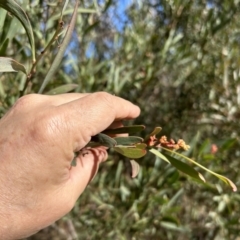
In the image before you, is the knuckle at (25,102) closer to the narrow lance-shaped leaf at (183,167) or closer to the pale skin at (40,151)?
the pale skin at (40,151)

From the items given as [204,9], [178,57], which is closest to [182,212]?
[178,57]

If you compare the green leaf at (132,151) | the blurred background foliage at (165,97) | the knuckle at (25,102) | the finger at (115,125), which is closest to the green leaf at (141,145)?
the green leaf at (132,151)

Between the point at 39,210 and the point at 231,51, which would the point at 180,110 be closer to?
the point at 231,51

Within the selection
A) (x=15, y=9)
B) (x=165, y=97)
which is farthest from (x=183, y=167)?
(x=165, y=97)

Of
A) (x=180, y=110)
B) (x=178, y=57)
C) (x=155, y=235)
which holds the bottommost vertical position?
(x=155, y=235)

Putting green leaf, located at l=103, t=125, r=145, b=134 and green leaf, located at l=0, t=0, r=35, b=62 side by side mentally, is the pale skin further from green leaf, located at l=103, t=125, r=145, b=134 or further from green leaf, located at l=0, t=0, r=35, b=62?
green leaf, located at l=0, t=0, r=35, b=62

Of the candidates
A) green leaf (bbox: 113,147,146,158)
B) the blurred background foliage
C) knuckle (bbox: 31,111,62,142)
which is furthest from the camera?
the blurred background foliage

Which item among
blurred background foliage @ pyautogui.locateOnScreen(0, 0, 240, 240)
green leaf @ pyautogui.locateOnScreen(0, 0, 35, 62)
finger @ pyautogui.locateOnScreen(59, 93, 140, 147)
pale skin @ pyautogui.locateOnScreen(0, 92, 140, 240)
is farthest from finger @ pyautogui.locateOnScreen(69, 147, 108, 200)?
blurred background foliage @ pyautogui.locateOnScreen(0, 0, 240, 240)
